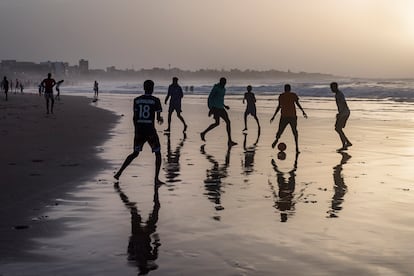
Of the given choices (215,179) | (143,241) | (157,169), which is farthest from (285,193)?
(143,241)

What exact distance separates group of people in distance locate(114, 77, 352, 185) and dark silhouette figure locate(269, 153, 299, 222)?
218 cm

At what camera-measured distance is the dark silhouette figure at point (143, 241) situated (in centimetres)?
527

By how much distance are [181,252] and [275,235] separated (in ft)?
4.23

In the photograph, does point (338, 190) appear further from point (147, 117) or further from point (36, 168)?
point (36, 168)

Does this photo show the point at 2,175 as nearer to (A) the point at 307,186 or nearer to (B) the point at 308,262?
(A) the point at 307,186

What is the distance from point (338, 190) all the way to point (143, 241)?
14.5 ft

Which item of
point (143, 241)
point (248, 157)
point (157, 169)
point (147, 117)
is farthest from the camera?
point (248, 157)

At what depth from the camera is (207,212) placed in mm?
7617

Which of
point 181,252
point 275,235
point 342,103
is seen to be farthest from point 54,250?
point 342,103

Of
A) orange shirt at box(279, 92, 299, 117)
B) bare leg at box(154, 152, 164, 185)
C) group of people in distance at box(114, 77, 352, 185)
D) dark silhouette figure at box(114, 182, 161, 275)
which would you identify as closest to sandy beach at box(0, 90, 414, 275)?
dark silhouette figure at box(114, 182, 161, 275)

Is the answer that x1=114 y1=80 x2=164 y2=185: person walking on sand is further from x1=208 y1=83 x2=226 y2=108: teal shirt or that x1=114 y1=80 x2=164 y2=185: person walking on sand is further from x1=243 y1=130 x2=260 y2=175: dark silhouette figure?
x1=208 y1=83 x2=226 y2=108: teal shirt

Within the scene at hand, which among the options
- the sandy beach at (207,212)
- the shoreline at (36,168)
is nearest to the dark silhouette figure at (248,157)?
the sandy beach at (207,212)

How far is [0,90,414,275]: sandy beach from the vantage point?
5.36 meters

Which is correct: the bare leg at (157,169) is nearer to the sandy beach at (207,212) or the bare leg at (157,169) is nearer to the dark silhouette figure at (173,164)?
the sandy beach at (207,212)
